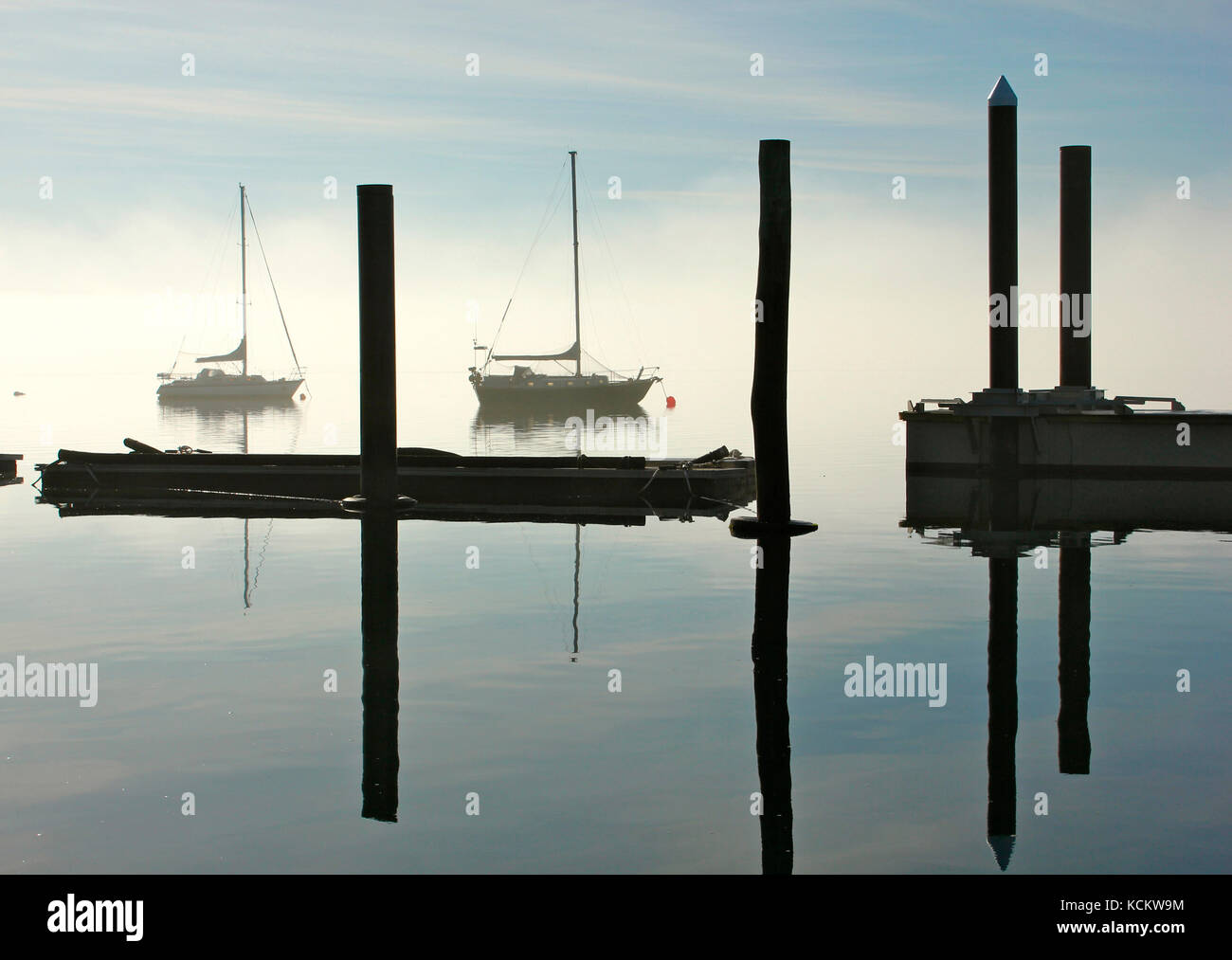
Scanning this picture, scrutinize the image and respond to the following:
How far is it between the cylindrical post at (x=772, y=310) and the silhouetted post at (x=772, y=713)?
2.01m

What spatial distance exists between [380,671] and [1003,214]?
2003 centimetres

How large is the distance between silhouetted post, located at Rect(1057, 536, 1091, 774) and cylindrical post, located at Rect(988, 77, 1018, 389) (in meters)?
9.73

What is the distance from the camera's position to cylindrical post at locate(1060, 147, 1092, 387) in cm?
3105

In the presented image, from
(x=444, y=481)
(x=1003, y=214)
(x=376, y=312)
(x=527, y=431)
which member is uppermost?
(x=1003, y=214)

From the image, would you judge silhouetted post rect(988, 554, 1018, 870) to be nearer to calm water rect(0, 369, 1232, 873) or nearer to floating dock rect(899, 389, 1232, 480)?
calm water rect(0, 369, 1232, 873)

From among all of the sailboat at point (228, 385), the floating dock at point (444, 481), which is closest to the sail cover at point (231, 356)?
the sailboat at point (228, 385)

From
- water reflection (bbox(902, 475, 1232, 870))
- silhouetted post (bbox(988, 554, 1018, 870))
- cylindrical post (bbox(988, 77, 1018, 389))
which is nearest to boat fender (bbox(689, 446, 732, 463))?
water reflection (bbox(902, 475, 1232, 870))

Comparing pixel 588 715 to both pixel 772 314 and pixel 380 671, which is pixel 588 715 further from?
pixel 772 314

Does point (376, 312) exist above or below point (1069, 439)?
above

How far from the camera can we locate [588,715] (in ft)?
34.0

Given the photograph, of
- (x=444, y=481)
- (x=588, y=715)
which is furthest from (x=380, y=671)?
(x=444, y=481)
